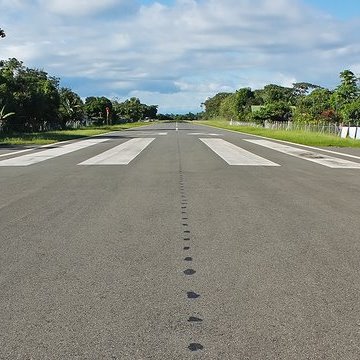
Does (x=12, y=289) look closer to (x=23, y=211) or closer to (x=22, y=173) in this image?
(x=23, y=211)

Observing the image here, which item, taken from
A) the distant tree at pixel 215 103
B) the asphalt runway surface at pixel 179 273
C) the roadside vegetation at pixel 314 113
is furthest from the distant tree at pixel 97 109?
the distant tree at pixel 215 103

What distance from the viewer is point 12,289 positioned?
4.27 m

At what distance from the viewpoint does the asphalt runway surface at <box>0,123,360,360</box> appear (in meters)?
3.34

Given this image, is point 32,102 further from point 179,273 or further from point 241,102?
point 241,102

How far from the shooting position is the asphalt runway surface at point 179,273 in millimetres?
3340

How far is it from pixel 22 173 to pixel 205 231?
7.64m

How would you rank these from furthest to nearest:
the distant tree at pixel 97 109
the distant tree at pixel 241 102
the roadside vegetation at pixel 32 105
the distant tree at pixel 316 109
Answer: the distant tree at pixel 241 102 → the distant tree at pixel 97 109 → the distant tree at pixel 316 109 → the roadside vegetation at pixel 32 105

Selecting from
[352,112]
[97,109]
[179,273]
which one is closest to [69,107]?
[97,109]

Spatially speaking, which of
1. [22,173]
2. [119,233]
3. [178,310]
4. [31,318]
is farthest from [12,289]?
[22,173]

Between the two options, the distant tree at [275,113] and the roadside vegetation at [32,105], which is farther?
the distant tree at [275,113]

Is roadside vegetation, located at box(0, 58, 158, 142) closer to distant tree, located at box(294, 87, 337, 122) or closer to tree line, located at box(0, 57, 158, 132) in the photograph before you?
tree line, located at box(0, 57, 158, 132)

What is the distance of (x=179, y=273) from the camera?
4.70m

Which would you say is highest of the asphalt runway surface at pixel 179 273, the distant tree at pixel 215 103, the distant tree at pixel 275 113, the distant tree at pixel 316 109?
the asphalt runway surface at pixel 179 273

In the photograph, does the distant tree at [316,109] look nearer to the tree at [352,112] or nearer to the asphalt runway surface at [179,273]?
the tree at [352,112]
